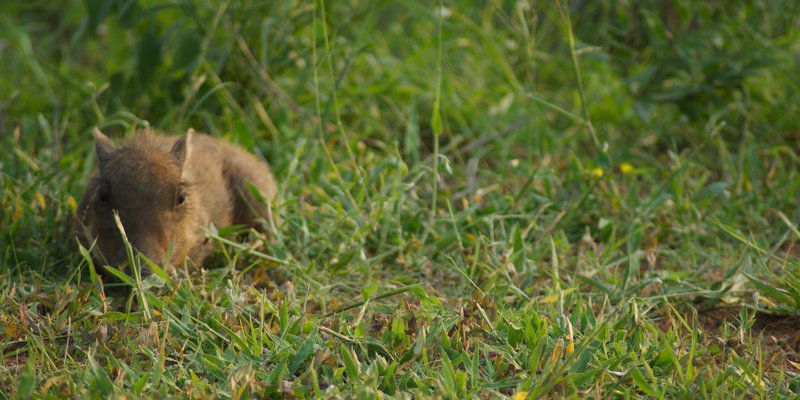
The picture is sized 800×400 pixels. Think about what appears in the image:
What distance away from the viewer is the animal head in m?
3.60

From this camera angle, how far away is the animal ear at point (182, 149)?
390cm

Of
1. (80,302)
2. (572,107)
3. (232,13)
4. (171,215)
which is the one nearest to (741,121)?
(572,107)

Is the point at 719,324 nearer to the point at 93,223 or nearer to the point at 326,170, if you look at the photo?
the point at 326,170

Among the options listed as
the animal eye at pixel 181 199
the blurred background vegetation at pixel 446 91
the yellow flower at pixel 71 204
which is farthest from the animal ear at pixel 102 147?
the blurred background vegetation at pixel 446 91

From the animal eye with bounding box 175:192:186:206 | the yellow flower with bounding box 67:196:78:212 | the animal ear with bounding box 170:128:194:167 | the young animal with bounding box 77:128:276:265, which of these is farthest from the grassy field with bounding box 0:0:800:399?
the animal ear with bounding box 170:128:194:167

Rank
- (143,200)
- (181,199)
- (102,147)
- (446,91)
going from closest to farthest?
(143,200), (181,199), (102,147), (446,91)

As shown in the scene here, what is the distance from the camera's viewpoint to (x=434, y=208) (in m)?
4.04

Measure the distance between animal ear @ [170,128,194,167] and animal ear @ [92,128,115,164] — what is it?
28 cm

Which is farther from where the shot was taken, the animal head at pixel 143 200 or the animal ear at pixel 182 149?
the animal ear at pixel 182 149

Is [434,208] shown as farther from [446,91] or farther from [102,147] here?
[446,91]

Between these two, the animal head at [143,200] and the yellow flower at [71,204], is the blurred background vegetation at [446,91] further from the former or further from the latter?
the animal head at [143,200]

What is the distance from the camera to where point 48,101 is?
5.41m

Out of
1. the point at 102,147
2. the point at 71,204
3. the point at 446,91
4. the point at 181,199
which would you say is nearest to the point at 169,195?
the point at 181,199

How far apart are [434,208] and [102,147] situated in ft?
5.00
